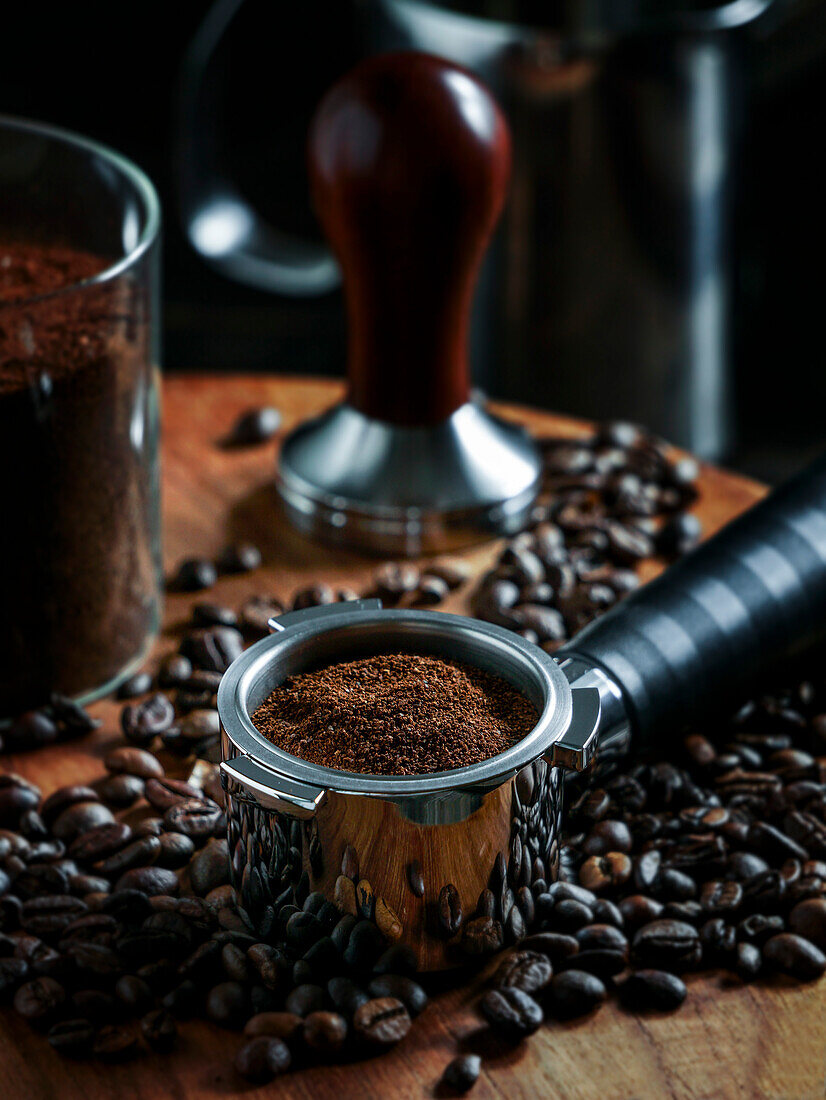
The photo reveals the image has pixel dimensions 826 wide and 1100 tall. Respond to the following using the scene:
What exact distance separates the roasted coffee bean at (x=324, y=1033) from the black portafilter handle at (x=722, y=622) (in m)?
0.24

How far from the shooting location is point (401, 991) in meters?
0.66

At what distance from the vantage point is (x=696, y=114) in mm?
1541

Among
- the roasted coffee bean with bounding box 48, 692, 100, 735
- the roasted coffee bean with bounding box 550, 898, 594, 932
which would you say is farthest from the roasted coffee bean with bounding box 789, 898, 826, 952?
the roasted coffee bean with bounding box 48, 692, 100, 735

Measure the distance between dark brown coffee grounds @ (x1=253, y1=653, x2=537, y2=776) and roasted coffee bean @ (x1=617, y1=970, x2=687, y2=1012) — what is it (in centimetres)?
14

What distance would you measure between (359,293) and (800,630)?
435 millimetres

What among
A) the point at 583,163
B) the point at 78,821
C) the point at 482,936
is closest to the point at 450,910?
the point at 482,936

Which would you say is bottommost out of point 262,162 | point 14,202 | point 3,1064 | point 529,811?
point 262,162

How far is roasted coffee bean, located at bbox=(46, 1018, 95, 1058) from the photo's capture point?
2.10 ft

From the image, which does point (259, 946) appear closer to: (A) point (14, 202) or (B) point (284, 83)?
(A) point (14, 202)

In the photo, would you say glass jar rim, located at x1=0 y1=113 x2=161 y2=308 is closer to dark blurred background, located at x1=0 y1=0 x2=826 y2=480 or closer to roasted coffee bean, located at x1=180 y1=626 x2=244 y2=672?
roasted coffee bean, located at x1=180 y1=626 x2=244 y2=672

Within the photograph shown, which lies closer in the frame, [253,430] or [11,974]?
[11,974]

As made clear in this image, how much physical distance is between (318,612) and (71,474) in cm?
20

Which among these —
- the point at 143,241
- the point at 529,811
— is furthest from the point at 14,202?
the point at 529,811

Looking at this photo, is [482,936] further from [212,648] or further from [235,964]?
[212,648]
